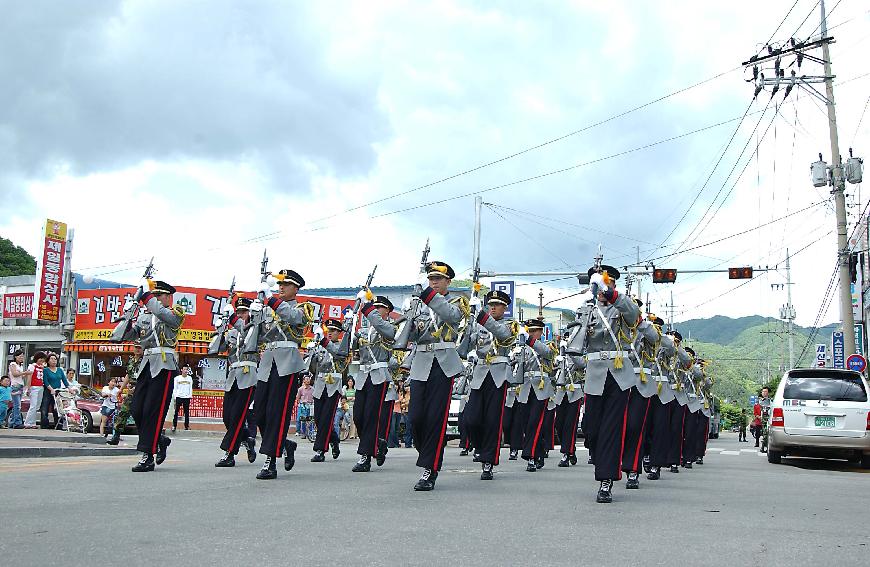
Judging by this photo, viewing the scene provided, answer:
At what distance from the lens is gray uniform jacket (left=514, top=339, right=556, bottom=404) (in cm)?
1352

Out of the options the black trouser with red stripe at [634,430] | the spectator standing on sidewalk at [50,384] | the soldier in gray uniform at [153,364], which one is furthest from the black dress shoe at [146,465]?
the spectator standing on sidewalk at [50,384]

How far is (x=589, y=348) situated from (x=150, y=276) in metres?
5.52

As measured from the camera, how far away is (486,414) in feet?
35.5

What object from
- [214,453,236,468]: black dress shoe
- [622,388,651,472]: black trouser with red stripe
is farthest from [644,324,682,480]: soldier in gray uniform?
[214,453,236,468]: black dress shoe

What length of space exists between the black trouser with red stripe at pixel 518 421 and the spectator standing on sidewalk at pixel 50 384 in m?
11.2

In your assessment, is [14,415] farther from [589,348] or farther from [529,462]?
[589,348]

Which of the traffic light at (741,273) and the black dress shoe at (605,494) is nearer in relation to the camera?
the black dress shoe at (605,494)

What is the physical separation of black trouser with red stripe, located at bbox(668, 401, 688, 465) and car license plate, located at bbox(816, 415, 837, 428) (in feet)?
10.5

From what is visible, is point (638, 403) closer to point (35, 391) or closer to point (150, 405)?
point (150, 405)

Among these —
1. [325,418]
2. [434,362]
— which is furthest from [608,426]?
[325,418]

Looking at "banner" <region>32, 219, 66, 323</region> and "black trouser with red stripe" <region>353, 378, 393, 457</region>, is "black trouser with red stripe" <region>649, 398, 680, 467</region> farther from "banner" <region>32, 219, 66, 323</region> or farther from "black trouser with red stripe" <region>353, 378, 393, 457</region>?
"banner" <region>32, 219, 66, 323</region>

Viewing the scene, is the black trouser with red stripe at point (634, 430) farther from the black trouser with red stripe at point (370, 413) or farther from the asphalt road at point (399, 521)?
the black trouser with red stripe at point (370, 413)

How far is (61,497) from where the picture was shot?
6988mm

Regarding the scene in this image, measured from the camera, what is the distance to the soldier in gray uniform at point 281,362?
957 centimetres
